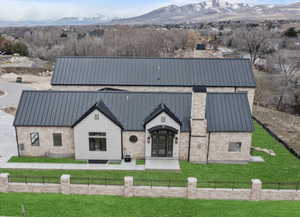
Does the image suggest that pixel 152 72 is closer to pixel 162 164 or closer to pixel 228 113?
pixel 228 113

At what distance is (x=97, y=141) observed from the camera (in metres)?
24.0

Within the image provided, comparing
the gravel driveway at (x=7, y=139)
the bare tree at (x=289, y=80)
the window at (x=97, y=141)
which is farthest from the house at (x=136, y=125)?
the bare tree at (x=289, y=80)

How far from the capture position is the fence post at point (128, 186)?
60.3 feet

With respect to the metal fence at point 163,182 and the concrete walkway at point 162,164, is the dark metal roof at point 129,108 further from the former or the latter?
the metal fence at point 163,182

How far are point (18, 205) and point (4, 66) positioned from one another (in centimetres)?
7091

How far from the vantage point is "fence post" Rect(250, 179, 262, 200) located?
1809 cm

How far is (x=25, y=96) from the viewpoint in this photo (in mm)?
25391

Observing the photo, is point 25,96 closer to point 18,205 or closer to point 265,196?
point 18,205

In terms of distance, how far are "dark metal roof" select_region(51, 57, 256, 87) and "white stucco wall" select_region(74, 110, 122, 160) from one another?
8.38 meters

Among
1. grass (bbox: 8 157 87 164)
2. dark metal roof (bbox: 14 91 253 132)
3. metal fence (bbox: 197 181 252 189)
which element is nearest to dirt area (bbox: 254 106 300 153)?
dark metal roof (bbox: 14 91 253 132)

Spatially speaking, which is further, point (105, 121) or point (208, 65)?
point (208, 65)

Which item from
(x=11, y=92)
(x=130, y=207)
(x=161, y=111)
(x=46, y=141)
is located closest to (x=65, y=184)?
(x=130, y=207)

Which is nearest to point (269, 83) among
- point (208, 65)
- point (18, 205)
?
point (208, 65)

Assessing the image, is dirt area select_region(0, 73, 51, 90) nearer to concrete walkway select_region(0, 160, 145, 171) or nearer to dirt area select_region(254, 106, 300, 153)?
concrete walkway select_region(0, 160, 145, 171)
